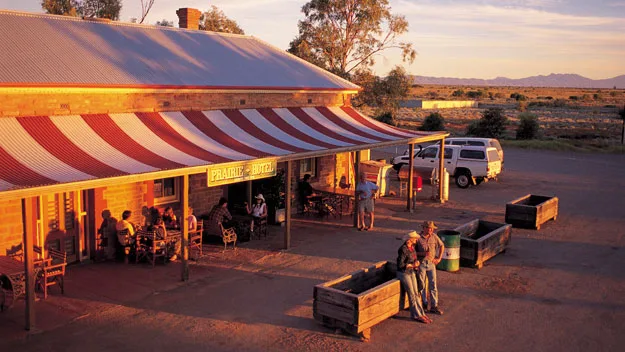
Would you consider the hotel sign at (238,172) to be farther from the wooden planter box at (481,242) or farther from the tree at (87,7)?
the tree at (87,7)

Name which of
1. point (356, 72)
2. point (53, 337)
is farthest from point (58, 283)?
point (356, 72)

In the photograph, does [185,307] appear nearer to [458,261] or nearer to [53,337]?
[53,337]

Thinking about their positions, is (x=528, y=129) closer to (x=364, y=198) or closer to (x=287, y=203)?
(x=364, y=198)

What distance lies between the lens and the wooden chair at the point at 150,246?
11.8m

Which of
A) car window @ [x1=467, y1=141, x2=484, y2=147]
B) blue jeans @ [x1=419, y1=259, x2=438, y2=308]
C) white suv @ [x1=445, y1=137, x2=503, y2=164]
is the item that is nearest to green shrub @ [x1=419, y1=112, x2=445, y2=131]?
white suv @ [x1=445, y1=137, x2=503, y2=164]

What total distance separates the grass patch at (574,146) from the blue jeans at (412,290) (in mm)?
31608

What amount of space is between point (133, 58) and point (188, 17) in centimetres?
549

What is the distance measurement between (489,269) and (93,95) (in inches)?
341

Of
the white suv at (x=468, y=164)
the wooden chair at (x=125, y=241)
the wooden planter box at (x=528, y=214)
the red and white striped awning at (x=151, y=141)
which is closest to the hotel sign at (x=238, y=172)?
the red and white striped awning at (x=151, y=141)

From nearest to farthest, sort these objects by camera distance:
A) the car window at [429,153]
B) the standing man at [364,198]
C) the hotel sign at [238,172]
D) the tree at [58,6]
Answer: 1. the hotel sign at [238,172]
2. the standing man at [364,198]
3. the car window at [429,153]
4. the tree at [58,6]

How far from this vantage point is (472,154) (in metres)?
23.0

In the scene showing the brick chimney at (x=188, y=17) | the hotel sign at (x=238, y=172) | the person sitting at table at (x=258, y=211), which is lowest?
the person sitting at table at (x=258, y=211)

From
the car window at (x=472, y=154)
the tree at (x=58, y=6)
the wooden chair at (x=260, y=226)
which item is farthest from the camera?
the tree at (x=58, y=6)

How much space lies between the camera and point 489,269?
484 inches
